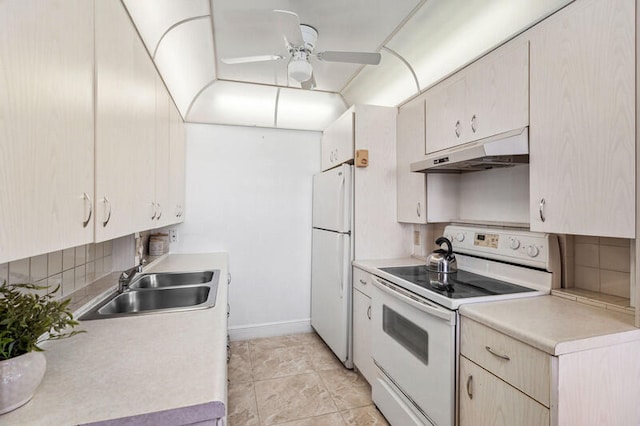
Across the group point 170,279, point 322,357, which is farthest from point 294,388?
point 170,279

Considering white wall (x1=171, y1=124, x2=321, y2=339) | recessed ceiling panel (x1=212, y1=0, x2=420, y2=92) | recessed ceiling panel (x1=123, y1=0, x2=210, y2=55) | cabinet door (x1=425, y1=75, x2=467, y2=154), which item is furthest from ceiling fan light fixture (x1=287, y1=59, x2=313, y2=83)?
white wall (x1=171, y1=124, x2=321, y2=339)

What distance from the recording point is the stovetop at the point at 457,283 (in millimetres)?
1628

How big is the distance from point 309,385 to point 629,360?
1.98 metres

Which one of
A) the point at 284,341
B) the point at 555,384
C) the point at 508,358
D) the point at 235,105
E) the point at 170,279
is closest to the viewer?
the point at 555,384

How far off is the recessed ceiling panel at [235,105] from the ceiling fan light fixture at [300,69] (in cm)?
115

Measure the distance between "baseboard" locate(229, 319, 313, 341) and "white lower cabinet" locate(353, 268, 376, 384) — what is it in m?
1.00

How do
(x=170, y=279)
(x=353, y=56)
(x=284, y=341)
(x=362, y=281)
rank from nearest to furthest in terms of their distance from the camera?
(x=353, y=56)
(x=170, y=279)
(x=362, y=281)
(x=284, y=341)

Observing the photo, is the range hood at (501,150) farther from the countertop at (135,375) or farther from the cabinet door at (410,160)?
the countertop at (135,375)

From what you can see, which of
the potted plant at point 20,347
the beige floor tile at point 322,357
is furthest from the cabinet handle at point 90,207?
the beige floor tile at point 322,357

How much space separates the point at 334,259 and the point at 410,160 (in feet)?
3.55

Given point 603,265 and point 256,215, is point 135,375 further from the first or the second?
point 256,215

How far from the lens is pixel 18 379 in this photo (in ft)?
2.45

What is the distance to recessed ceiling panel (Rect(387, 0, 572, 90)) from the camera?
1.66 meters

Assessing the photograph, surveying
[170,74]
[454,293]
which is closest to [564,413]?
[454,293]
